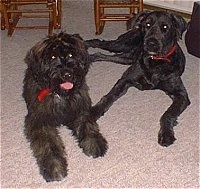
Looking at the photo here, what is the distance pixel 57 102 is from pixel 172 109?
2.32ft

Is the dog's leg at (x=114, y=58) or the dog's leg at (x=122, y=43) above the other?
the dog's leg at (x=122, y=43)

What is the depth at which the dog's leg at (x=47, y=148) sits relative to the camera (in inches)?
84.7

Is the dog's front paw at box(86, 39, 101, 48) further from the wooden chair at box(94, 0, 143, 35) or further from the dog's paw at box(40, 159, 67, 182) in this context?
the dog's paw at box(40, 159, 67, 182)

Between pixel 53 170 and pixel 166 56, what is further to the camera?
pixel 166 56

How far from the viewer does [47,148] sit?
7.38ft

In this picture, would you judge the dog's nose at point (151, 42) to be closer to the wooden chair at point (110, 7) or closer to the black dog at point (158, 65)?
the black dog at point (158, 65)

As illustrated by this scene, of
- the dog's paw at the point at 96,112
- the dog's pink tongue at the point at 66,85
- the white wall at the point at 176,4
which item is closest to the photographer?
the dog's pink tongue at the point at 66,85

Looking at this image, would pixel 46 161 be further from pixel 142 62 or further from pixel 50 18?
pixel 50 18

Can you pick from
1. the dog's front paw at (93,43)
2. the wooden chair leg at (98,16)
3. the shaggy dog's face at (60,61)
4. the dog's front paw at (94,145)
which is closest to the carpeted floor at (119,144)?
the dog's front paw at (94,145)

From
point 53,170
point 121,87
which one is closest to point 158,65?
point 121,87

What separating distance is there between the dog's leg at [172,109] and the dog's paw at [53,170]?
59 cm

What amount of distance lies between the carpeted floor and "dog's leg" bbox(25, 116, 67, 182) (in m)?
0.04

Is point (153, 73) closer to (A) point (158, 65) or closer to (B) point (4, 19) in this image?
(A) point (158, 65)

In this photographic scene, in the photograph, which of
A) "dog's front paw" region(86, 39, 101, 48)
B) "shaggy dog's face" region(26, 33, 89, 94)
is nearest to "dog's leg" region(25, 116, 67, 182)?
"shaggy dog's face" region(26, 33, 89, 94)
